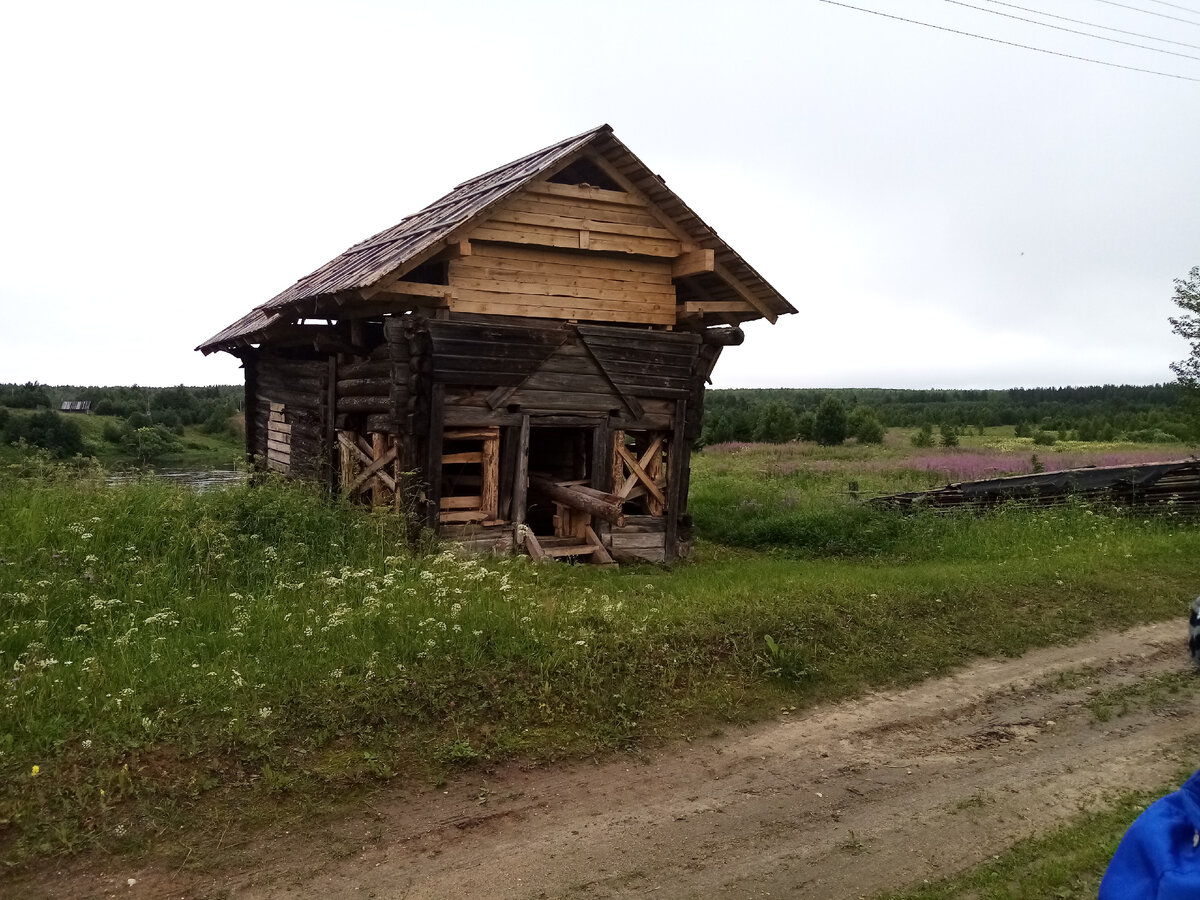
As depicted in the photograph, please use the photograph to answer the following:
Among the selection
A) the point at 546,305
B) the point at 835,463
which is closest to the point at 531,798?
the point at 546,305

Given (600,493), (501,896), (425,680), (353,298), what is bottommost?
(501,896)

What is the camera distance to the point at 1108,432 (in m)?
51.9

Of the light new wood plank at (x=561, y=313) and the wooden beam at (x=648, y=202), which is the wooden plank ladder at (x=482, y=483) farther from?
the wooden beam at (x=648, y=202)

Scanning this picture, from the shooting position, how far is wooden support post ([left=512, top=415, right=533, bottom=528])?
12.0 m

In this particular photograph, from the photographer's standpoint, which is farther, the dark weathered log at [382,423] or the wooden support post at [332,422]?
the wooden support post at [332,422]

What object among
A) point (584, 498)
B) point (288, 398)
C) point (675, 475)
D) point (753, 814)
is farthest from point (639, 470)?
point (753, 814)

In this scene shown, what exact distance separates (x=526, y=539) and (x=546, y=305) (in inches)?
132

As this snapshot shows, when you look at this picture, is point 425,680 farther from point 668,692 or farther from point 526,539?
point 526,539

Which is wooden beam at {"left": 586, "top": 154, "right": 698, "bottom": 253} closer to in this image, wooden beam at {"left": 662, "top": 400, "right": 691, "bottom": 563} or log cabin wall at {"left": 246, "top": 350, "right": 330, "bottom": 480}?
wooden beam at {"left": 662, "top": 400, "right": 691, "bottom": 563}

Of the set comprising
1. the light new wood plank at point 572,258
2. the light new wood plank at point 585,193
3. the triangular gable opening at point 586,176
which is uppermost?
the triangular gable opening at point 586,176

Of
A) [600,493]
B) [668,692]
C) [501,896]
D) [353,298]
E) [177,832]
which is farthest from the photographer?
[600,493]

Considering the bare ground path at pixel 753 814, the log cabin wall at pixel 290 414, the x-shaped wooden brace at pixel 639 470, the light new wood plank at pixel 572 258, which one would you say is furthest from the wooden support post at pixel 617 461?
the bare ground path at pixel 753 814

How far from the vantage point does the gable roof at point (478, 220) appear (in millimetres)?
10703

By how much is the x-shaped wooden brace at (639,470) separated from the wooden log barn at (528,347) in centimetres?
4
